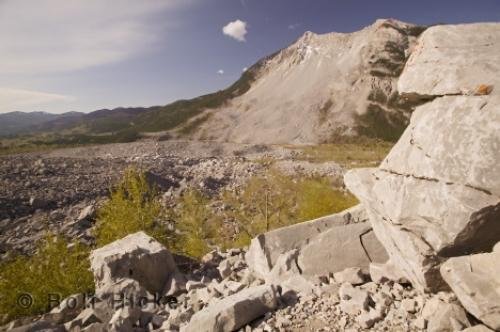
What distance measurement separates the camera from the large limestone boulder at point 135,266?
14.4m

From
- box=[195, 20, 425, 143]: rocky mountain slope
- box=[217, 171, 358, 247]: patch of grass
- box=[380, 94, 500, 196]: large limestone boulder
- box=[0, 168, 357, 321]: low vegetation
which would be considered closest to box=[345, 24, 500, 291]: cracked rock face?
box=[380, 94, 500, 196]: large limestone boulder

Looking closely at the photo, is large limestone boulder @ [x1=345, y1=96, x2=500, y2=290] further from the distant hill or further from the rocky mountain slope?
the rocky mountain slope

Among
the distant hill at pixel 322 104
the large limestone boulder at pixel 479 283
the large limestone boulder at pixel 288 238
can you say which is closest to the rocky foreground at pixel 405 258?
the large limestone boulder at pixel 479 283

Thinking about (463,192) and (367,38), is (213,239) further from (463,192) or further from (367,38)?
(367,38)

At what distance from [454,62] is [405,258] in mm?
5440

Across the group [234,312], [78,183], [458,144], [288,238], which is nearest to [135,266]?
[234,312]

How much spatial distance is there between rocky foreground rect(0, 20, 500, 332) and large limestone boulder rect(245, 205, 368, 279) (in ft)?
1.44

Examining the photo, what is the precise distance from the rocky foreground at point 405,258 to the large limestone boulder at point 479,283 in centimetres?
2

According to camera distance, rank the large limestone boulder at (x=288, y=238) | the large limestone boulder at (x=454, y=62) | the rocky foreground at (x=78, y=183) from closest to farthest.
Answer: the large limestone boulder at (x=454, y=62) → the large limestone boulder at (x=288, y=238) → the rocky foreground at (x=78, y=183)

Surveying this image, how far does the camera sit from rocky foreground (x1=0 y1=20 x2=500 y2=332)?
26.7 feet

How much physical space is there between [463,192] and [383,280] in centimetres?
463

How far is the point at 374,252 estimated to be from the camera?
13.7 m

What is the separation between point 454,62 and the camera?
31.0ft
